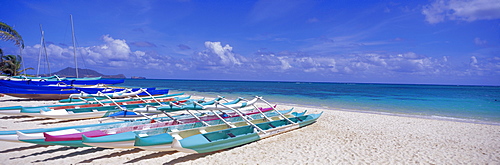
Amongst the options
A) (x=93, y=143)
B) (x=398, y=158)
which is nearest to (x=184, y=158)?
(x=93, y=143)

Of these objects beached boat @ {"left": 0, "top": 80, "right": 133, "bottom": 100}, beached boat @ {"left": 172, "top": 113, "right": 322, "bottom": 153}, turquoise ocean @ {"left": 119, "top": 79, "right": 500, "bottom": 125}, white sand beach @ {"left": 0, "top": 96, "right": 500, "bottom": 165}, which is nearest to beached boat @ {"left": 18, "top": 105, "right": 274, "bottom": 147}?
white sand beach @ {"left": 0, "top": 96, "right": 500, "bottom": 165}

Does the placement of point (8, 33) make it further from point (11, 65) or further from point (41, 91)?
point (11, 65)

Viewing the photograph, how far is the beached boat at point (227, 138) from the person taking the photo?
526cm

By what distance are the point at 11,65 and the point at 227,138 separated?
131ft

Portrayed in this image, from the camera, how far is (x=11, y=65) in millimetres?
32656

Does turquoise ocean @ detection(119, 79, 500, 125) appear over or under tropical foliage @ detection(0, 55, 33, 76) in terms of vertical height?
under

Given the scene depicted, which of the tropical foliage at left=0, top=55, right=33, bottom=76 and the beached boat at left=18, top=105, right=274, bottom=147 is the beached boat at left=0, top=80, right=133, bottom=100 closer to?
the beached boat at left=18, top=105, right=274, bottom=147

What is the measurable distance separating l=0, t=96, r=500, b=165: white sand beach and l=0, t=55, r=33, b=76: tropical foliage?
29.5m

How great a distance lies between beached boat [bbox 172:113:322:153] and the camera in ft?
17.3

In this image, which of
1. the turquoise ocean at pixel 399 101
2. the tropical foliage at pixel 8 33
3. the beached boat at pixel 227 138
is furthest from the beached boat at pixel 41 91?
the turquoise ocean at pixel 399 101

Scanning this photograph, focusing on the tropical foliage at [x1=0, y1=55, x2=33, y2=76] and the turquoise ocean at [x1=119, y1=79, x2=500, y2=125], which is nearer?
the turquoise ocean at [x1=119, y1=79, x2=500, y2=125]

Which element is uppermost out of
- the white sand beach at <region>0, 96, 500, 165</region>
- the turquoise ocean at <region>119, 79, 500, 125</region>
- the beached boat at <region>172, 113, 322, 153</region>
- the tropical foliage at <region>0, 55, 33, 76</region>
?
the tropical foliage at <region>0, 55, 33, 76</region>

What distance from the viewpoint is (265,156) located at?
6152mm

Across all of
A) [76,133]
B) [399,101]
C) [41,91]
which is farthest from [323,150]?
[399,101]
